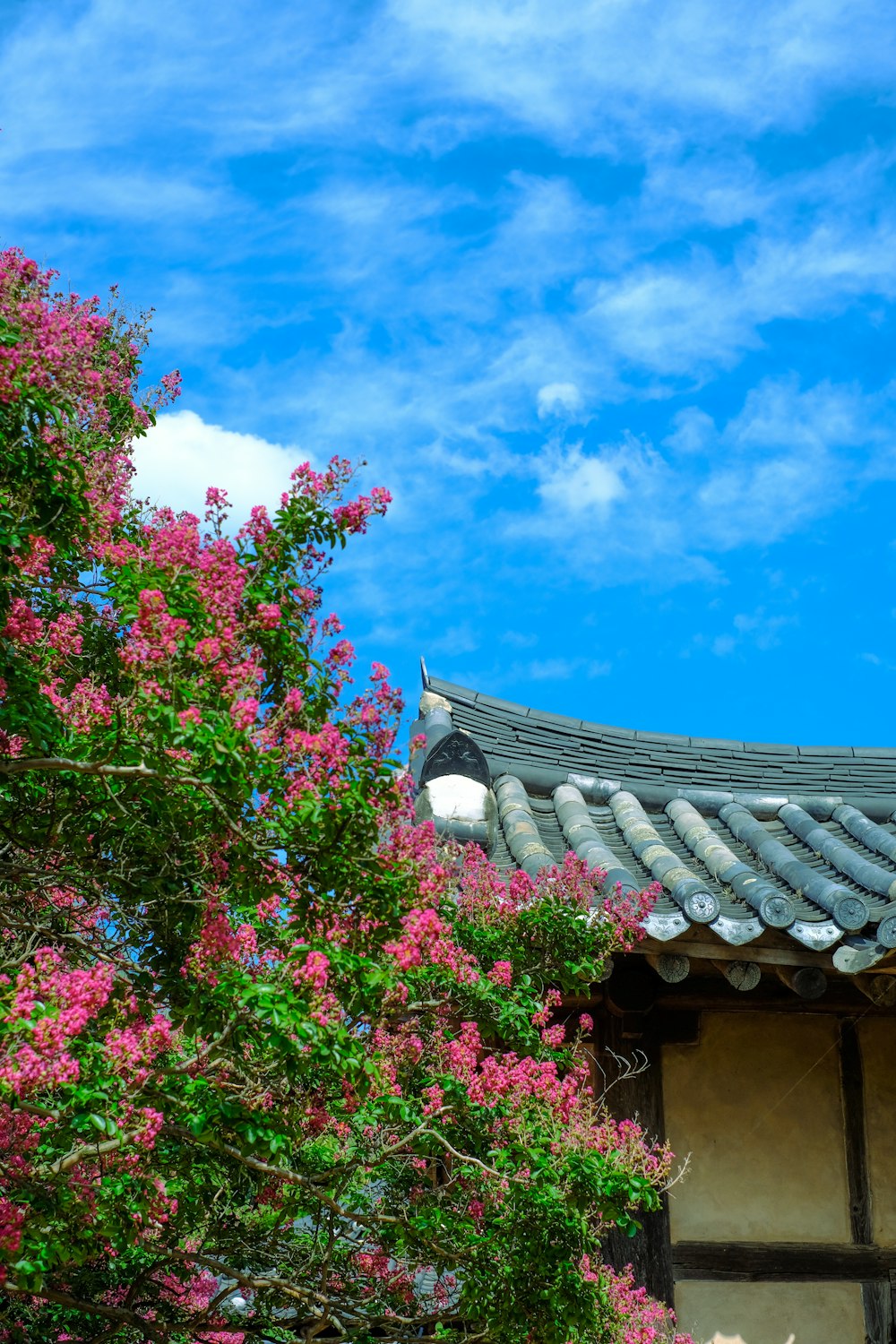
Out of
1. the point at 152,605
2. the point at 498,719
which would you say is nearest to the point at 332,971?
the point at 152,605


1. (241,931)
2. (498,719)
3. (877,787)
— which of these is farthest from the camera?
(498,719)

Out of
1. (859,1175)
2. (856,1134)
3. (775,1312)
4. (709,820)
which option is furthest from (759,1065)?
(709,820)

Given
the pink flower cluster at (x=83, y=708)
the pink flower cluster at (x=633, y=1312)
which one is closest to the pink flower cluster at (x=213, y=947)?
the pink flower cluster at (x=83, y=708)

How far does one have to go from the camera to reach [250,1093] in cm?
404

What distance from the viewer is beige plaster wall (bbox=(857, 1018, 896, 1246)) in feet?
19.2

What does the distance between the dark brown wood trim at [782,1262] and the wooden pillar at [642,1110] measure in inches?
4.9

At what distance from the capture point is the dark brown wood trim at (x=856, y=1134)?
5.83 meters

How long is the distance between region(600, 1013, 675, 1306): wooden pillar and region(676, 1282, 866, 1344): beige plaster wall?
160 mm

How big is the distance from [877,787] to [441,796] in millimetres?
3503

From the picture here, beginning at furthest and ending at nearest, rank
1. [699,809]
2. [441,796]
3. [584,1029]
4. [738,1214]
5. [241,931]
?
[699,809], [441,796], [738,1214], [584,1029], [241,931]

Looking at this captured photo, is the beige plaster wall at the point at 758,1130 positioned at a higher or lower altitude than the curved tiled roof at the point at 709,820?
lower

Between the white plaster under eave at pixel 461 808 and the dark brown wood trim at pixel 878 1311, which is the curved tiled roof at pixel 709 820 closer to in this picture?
the white plaster under eave at pixel 461 808

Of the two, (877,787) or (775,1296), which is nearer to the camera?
(775,1296)

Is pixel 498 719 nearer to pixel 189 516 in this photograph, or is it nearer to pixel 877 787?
pixel 877 787
